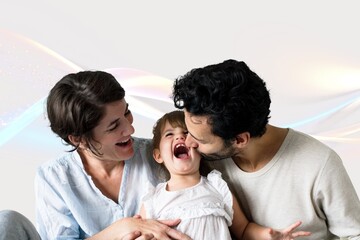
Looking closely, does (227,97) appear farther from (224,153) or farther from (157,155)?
(157,155)

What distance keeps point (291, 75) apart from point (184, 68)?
60cm

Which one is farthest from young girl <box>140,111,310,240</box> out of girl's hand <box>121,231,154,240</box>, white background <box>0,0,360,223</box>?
white background <box>0,0,360,223</box>

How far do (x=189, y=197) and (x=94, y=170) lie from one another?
355 millimetres

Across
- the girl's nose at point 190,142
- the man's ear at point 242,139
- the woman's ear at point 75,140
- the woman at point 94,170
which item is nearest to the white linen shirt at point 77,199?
the woman at point 94,170

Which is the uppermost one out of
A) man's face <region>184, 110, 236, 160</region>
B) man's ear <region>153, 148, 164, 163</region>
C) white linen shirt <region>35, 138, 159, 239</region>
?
man's face <region>184, 110, 236, 160</region>

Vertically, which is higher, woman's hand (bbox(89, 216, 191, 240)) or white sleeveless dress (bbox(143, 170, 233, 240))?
white sleeveless dress (bbox(143, 170, 233, 240))

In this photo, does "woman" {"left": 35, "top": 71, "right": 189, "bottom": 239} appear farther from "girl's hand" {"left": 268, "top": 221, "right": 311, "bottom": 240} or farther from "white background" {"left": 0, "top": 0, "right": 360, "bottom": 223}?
"white background" {"left": 0, "top": 0, "right": 360, "bottom": 223}

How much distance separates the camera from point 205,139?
1976mm

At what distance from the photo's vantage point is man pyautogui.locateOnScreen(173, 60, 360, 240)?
189 cm

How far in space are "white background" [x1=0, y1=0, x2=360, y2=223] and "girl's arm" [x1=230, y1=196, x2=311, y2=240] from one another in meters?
1.47

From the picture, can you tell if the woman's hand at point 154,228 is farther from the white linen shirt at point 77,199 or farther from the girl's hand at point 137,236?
the white linen shirt at point 77,199

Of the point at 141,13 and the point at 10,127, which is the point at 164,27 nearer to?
the point at 141,13

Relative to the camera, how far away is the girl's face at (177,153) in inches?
84.2

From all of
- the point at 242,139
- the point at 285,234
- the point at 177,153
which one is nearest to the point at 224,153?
the point at 242,139
